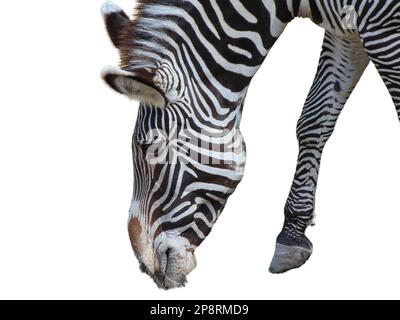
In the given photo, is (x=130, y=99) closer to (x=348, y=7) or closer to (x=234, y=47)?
(x=234, y=47)

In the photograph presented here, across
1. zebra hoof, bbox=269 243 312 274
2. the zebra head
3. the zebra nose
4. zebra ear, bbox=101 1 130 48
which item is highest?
zebra ear, bbox=101 1 130 48

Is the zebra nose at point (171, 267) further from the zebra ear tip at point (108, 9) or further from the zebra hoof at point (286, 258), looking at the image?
the zebra ear tip at point (108, 9)

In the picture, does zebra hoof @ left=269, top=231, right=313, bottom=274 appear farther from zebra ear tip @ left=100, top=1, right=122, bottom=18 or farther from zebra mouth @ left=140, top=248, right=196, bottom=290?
zebra ear tip @ left=100, top=1, right=122, bottom=18

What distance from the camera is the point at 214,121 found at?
680 cm

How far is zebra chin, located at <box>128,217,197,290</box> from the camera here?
269 inches

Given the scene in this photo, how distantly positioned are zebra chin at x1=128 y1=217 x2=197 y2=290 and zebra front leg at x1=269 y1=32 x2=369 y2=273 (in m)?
1.68

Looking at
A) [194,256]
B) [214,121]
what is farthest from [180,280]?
[214,121]

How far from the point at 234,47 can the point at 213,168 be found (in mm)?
917

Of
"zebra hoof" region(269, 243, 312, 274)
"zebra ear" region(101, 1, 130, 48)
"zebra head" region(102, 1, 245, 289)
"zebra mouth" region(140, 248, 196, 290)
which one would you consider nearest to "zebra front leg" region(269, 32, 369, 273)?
"zebra hoof" region(269, 243, 312, 274)

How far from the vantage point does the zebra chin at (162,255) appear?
22.4ft

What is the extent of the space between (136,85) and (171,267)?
141 centimetres

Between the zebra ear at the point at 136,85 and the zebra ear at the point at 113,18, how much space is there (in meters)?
0.50

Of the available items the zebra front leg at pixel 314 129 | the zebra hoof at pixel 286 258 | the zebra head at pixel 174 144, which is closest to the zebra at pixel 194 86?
the zebra head at pixel 174 144

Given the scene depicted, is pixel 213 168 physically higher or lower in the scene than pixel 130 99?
lower
